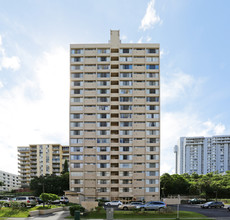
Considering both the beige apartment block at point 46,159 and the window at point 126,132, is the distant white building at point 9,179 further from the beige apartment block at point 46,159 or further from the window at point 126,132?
the window at point 126,132

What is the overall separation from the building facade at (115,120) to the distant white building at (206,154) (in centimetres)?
12629

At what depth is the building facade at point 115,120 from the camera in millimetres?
66938

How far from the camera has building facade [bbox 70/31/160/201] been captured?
66938 mm

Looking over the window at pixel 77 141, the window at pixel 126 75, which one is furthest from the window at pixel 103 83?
the window at pixel 77 141

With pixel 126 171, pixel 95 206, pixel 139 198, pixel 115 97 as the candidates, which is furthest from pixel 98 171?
pixel 95 206

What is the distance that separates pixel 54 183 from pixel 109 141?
24601 mm

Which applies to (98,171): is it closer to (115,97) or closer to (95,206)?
(115,97)

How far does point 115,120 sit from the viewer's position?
229 ft

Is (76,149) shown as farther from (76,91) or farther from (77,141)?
(76,91)

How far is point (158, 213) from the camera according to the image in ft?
105

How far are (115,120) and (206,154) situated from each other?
134 m

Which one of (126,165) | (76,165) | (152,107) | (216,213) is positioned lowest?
(216,213)

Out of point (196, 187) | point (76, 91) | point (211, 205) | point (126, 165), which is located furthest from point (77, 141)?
point (196, 187)

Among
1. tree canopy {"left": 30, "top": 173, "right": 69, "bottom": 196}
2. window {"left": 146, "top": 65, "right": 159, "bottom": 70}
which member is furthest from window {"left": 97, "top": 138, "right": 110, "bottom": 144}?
window {"left": 146, "top": 65, "right": 159, "bottom": 70}
